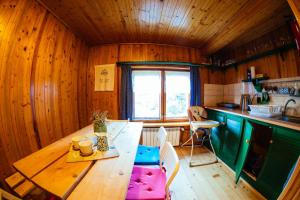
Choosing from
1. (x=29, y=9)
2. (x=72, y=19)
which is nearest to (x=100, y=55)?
(x=72, y=19)

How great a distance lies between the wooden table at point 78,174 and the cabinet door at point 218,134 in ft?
6.57

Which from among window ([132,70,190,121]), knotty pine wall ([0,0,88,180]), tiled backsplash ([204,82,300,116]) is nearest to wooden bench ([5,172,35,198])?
knotty pine wall ([0,0,88,180])

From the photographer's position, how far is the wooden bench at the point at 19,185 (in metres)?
1.14

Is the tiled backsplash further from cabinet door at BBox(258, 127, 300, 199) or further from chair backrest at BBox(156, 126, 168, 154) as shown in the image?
chair backrest at BBox(156, 126, 168, 154)

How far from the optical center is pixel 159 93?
314cm

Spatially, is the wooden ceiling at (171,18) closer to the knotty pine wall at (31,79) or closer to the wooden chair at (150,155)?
the knotty pine wall at (31,79)

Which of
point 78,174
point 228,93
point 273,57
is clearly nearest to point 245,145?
point 273,57

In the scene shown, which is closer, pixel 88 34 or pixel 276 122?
pixel 276 122

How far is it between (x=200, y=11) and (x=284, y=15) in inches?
43.3

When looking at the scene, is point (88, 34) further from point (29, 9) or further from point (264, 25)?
point (264, 25)

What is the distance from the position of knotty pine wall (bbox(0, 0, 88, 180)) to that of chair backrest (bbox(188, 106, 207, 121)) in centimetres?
239

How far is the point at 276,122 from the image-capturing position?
1.48 metres

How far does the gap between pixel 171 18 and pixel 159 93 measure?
5.20 feet

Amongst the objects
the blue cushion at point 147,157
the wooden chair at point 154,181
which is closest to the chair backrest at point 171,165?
the wooden chair at point 154,181
